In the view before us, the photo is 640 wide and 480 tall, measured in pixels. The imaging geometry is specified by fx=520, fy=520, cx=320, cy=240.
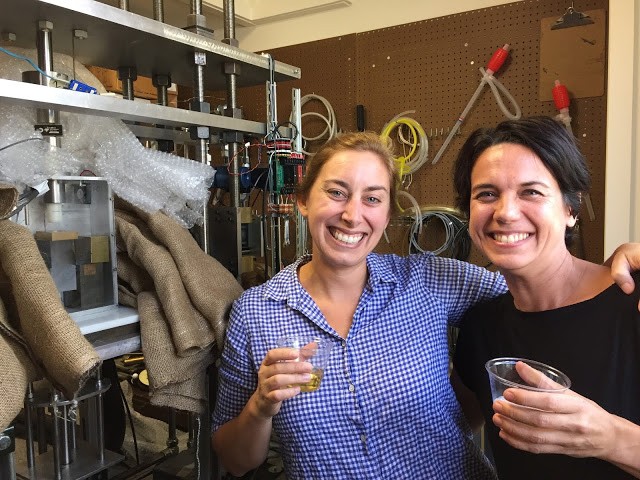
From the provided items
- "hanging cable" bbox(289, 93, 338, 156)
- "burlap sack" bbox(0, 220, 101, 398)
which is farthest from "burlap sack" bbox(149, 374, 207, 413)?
"hanging cable" bbox(289, 93, 338, 156)

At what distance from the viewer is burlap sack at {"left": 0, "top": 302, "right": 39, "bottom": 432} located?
0.92m

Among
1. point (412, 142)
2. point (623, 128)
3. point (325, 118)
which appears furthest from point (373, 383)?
point (325, 118)

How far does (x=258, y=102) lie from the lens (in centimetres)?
347

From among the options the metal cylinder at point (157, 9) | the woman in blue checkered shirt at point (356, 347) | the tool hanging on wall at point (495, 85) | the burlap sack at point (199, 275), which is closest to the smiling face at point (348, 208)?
the woman in blue checkered shirt at point (356, 347)

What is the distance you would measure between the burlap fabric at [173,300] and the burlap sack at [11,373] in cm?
28

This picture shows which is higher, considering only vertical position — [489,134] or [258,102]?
[258,102]

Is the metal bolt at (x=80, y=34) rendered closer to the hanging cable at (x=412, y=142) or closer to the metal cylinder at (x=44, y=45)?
the metal cylinder at (x=44, y=45)

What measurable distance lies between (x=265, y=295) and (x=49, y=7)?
2.98 ft

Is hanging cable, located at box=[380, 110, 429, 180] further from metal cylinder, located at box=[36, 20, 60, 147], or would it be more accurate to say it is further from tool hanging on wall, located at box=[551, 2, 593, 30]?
metal cylinder, located at box=[36, 20, 60, 147]

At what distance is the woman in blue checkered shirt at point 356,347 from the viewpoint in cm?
122

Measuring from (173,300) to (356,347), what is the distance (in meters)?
0.46

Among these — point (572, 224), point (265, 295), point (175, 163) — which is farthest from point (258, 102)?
point (572, 224)

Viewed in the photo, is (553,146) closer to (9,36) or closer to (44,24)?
(44,24)

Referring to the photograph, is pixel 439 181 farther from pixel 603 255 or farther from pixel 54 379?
pixel 54 379
